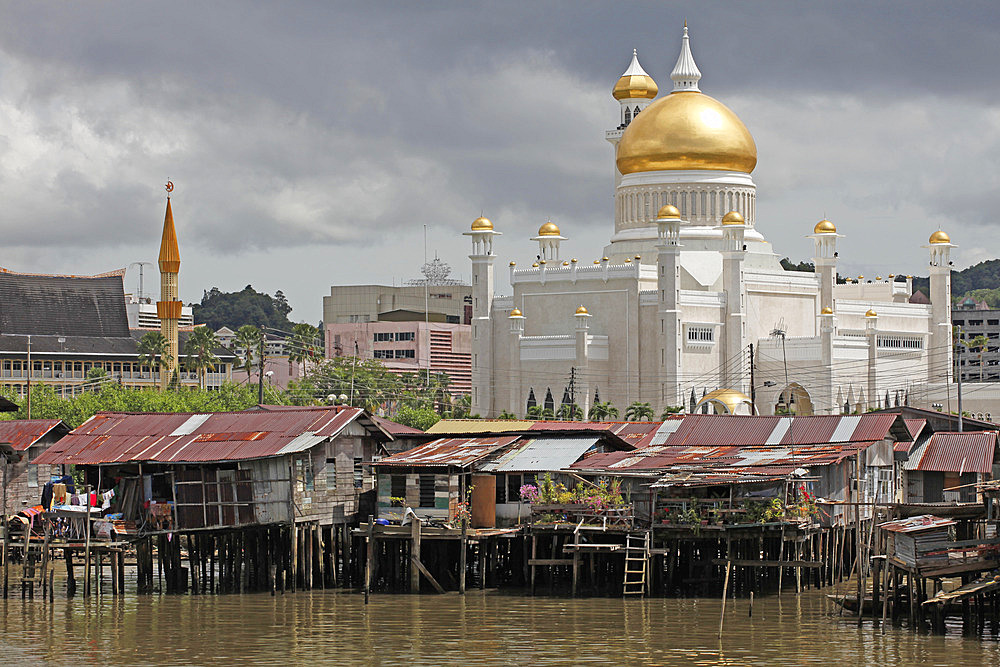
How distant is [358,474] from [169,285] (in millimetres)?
92280

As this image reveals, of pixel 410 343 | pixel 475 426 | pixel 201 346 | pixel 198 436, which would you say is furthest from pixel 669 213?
pixel 410 343

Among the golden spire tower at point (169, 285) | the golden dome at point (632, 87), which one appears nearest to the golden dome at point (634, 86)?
the golden dome at point (632, 87)

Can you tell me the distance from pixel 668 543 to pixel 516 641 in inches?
305

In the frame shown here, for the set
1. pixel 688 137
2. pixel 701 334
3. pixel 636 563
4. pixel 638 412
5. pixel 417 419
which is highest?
pixel 688 137

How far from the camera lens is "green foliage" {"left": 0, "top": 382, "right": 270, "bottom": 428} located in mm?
77812

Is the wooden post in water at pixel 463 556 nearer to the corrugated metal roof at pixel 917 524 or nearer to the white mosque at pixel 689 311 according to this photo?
the corrugated metal roof at pixel 917 524

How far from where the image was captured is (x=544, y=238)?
102 meters

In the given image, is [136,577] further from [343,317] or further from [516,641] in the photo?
[343,317]

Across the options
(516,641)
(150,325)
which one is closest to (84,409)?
(516,641)

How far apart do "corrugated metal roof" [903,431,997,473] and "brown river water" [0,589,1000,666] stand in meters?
7.83

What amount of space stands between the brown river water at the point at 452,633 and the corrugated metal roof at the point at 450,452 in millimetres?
3149

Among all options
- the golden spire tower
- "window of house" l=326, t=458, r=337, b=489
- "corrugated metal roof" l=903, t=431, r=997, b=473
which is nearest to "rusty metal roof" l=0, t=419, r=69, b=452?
"window of house" l=326, t=458, r=337, b=489

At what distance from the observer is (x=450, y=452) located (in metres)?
43.5

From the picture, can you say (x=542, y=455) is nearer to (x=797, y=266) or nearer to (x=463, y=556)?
(x=463, y=556)
